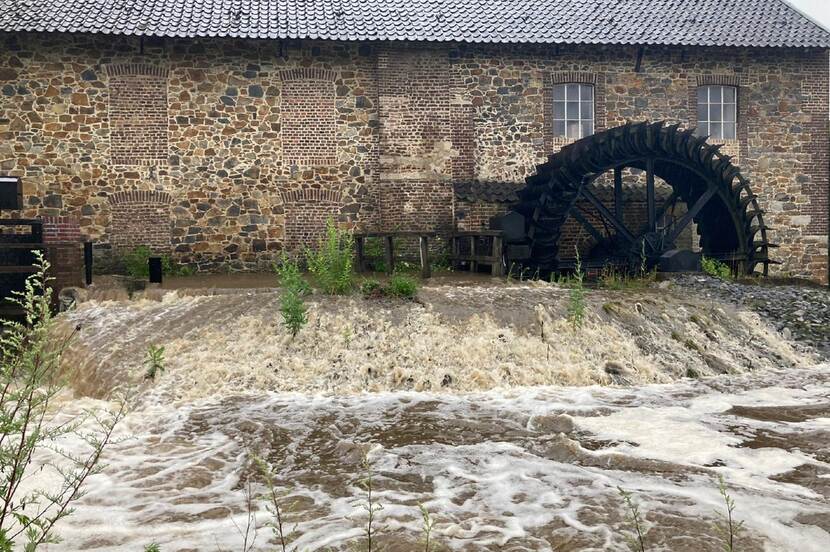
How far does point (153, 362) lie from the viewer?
752 cm

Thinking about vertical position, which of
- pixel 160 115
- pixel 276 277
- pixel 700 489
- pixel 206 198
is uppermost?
pixel 160 115

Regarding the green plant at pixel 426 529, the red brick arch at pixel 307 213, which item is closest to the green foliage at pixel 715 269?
the red brick arch at pixel 307 213

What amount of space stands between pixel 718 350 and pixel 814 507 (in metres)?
4.52

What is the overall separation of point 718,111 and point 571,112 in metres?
A: 2.93

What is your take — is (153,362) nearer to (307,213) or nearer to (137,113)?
(307,213)

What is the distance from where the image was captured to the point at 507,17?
1380 cm

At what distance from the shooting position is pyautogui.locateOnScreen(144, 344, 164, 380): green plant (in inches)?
289

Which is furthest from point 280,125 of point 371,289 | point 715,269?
point 715,269

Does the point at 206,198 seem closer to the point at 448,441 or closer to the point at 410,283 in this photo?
the point at 410,283

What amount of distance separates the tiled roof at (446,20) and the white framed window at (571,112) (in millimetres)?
1010

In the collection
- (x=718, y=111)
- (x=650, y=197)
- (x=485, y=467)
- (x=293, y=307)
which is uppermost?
(x=718, y=111)

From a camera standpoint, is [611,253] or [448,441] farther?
[611,253]

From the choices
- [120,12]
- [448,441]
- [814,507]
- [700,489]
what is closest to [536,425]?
[448,441]

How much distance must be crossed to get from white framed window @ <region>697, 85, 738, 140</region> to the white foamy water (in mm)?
8109
